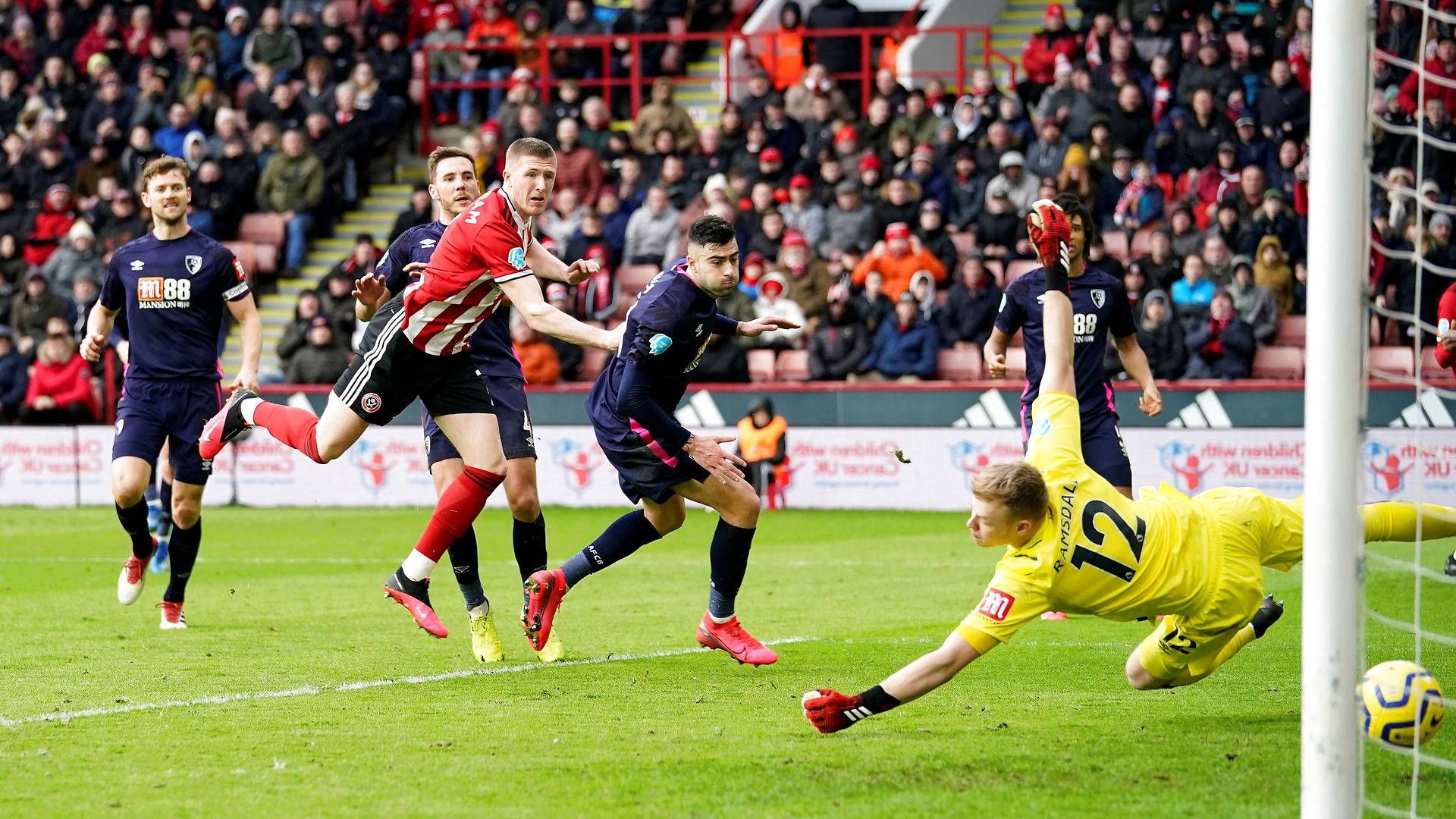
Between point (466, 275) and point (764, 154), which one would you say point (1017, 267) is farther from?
point (466, 275)

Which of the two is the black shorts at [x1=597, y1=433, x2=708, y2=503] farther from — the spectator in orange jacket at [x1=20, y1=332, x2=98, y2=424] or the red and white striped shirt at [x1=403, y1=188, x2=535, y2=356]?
the spectator in orange jacket at [x1=20, y1=332, x2=98, y2=424]

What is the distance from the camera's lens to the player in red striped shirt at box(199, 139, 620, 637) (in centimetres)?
834

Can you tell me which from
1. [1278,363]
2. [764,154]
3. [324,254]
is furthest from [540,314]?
[324,254]

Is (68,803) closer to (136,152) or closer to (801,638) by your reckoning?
(801,638)

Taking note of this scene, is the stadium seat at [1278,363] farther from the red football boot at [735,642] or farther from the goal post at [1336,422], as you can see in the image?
the goal post at [1336,422]

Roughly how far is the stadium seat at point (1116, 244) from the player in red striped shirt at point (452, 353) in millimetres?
12482

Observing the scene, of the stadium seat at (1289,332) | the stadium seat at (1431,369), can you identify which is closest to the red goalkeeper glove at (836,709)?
the stadium seat at (1431,369)

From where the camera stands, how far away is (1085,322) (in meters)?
10.1

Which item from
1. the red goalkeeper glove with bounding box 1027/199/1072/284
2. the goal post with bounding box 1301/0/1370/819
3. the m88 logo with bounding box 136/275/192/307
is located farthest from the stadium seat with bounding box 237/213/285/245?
the goal post with bounding box 1301/0/1370/819

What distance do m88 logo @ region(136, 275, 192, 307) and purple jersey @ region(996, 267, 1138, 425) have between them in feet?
15.0

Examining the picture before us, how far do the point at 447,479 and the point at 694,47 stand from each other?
61.4ft

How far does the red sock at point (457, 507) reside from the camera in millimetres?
8633

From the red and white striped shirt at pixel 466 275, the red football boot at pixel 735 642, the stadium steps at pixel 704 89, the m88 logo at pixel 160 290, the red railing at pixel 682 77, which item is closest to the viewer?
the red and white striped shirt at pixel 466 275

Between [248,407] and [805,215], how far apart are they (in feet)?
43.2
